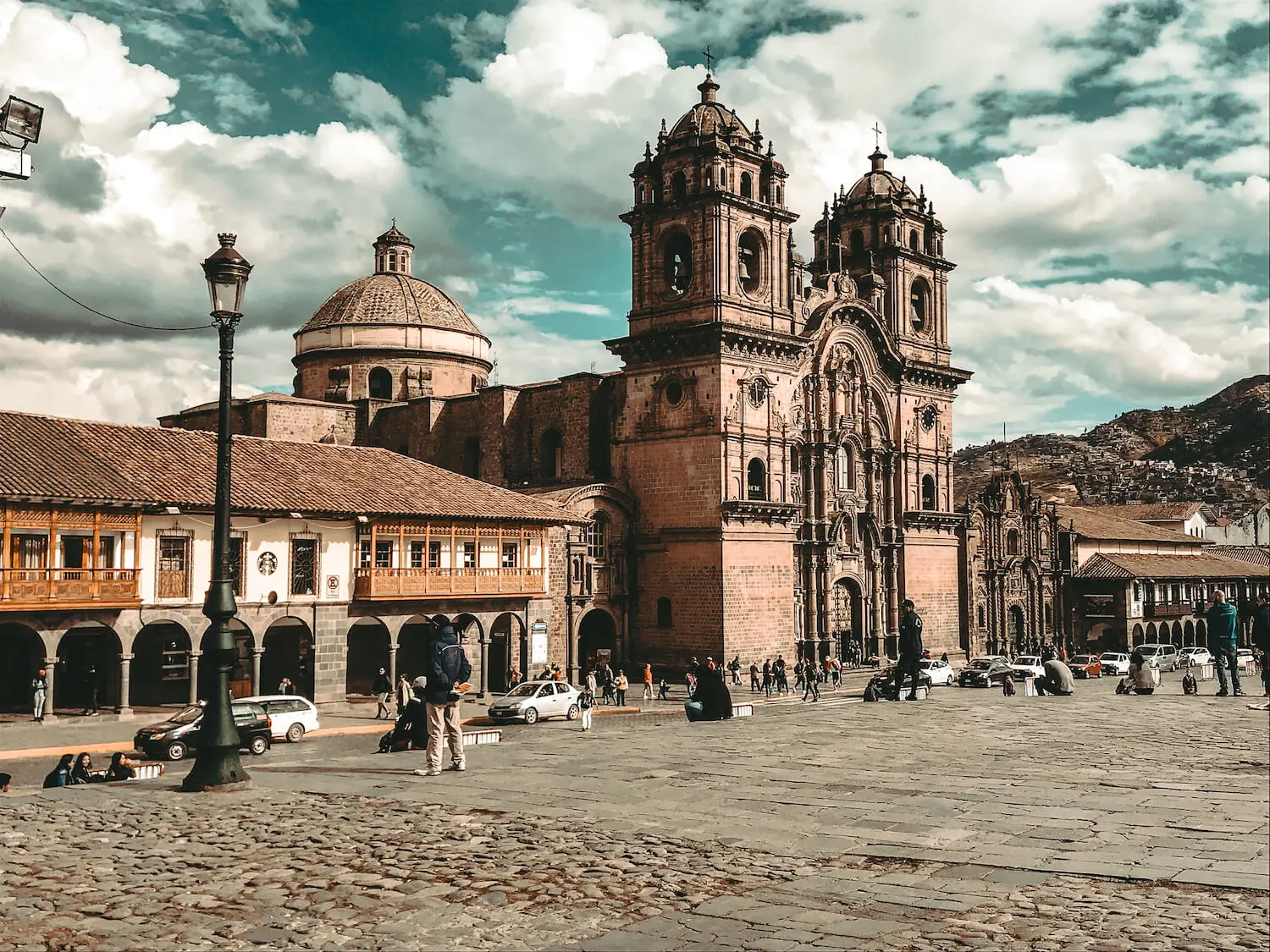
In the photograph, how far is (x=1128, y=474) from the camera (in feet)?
521

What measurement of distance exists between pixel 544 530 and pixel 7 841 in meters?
29.2

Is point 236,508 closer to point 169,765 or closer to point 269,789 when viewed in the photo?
point 169,765

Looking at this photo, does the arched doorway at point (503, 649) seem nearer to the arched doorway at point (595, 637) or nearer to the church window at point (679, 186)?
the arched doorway at point (595, 637)

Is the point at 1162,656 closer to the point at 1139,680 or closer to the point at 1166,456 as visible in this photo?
the point at 1139,680

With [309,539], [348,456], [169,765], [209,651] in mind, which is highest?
[348,456]

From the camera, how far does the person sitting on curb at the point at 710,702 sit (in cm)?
1912

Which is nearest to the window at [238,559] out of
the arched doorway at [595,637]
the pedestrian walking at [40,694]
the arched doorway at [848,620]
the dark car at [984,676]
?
the pedestrian walking at [40,694]

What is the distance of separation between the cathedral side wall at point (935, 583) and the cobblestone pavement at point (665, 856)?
126 ft

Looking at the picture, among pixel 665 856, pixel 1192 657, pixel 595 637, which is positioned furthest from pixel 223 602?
pixel 1192 657

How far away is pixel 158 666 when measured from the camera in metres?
32.2

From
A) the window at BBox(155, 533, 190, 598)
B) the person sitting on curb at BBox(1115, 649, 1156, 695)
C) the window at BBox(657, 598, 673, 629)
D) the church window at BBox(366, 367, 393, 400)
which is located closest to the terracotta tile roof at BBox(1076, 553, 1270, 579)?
the window at BBox(657, 598, 673, 629)

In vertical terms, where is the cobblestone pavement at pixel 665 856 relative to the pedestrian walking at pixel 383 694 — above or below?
above

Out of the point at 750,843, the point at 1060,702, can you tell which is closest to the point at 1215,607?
the point at 1060,702

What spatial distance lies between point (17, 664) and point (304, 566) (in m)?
7.36
